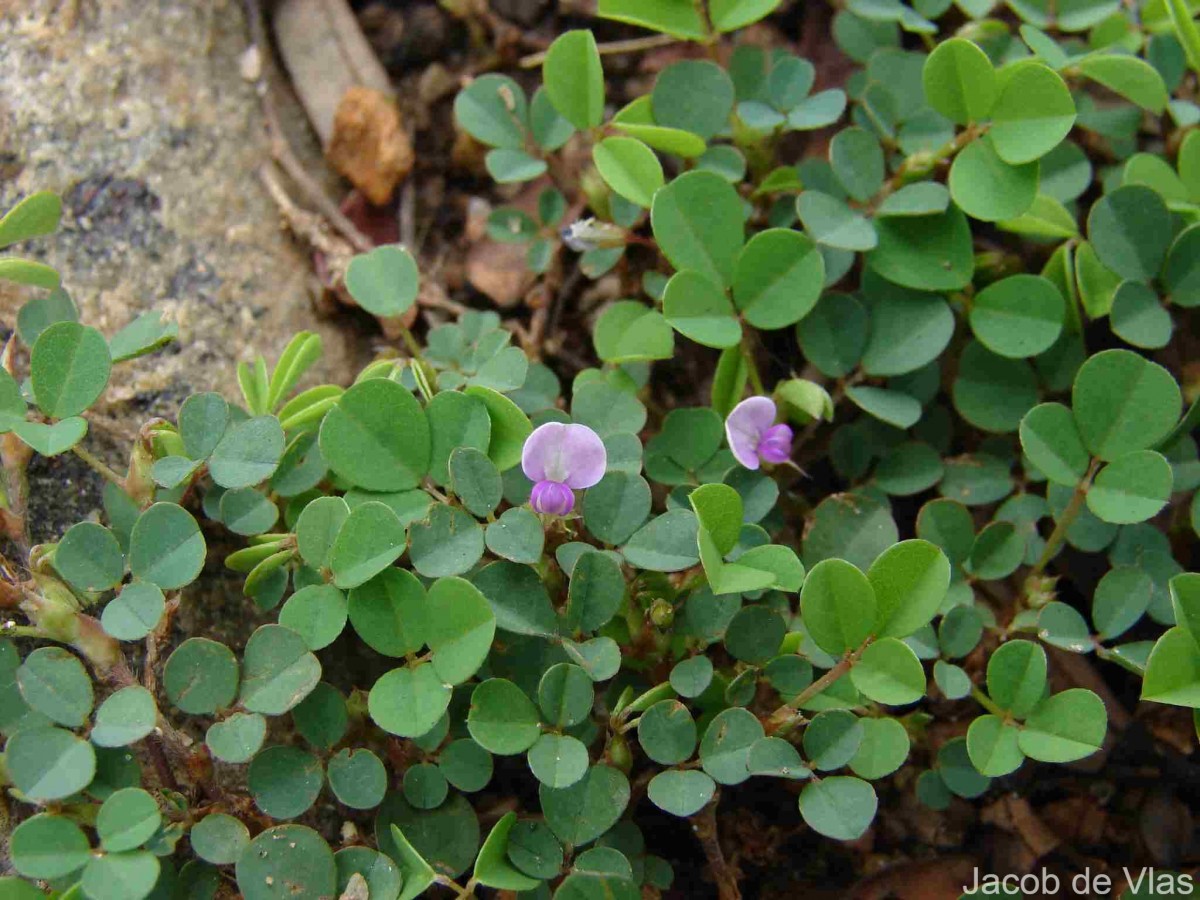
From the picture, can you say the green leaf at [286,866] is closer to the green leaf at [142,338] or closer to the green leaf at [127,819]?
the green leaf at [127,819]

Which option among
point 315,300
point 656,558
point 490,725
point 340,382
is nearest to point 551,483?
point 656,558

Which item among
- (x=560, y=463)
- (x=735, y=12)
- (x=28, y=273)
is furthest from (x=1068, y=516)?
(x=28, y=273)

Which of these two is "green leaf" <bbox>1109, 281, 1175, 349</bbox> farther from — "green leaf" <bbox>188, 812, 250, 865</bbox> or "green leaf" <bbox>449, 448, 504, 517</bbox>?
"green leaf" <bbox>188, 812, 250, 865</bbox>

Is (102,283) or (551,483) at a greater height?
(102,283)

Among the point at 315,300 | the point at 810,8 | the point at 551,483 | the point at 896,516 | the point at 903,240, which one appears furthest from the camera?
the point at 810,8

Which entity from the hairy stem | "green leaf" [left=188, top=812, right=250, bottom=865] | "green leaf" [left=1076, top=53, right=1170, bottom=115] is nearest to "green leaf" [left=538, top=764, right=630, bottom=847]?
the hairy stem

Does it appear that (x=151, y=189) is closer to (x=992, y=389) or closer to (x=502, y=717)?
(x=502, y=717)

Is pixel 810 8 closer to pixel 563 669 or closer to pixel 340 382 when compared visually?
pixel 340 382
